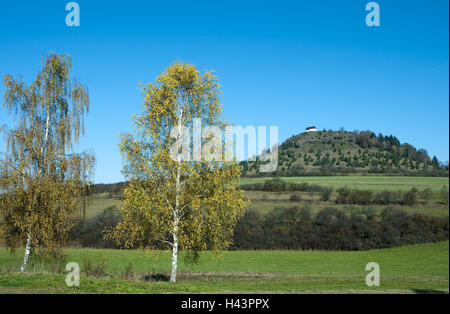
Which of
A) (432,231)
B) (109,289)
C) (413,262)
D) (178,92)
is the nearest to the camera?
(109,289)

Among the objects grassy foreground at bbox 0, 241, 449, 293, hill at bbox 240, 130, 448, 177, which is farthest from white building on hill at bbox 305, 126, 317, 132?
grassy foreground at bbox 0, 241, 449, 293

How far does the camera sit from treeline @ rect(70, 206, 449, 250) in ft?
167

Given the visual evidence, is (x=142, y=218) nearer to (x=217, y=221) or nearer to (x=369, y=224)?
(x=217, y=221)

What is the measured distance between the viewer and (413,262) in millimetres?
36844

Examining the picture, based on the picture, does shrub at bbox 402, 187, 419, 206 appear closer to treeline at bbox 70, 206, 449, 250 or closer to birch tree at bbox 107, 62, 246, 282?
treeline at bbox 70, 206, 449, 250

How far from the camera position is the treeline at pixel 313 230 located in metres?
50.8

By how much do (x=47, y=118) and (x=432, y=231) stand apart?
149 ft

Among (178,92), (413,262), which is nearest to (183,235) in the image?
(178,92)

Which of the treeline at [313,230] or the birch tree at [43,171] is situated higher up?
the birch tree at [43,171]

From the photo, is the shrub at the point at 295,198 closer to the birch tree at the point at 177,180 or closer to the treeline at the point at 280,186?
the treeline at the point at 280,186

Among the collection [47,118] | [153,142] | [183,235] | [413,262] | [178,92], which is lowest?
[413,262]

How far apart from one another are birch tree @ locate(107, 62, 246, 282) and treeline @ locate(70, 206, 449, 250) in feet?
105

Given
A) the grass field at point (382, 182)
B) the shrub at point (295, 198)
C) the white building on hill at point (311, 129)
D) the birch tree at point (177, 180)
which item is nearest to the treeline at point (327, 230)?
the shrub at point (295, 198)

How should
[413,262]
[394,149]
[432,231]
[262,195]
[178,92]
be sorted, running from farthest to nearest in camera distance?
[394,149] < [262,195] < [432,231] < [413,262] < [178,92]
